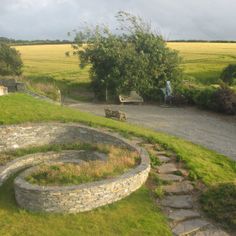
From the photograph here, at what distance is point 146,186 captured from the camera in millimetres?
12508

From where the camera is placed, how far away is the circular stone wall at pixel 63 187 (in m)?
10.9

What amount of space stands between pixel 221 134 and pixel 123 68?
11.9 m

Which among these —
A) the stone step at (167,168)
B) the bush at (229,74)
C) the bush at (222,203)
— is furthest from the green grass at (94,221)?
the bush at (229,74)

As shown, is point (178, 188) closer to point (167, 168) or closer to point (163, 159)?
point (167, 168)

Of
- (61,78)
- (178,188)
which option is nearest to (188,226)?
(178,188)

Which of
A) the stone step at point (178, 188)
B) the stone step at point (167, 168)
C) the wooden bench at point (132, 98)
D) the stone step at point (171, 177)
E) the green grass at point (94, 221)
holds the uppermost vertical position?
the stone step at point (167, 168)

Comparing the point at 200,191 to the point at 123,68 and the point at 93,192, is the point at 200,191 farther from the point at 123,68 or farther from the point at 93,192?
the point at 123,68

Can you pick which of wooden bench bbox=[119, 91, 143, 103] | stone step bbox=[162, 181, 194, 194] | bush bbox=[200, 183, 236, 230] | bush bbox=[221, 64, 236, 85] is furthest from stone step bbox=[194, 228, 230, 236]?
bush bbox=[221, 64, 236, 85]

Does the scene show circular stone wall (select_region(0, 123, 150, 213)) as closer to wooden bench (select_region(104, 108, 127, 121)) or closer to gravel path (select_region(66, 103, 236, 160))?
gravel path (select_region(66, 103, 236, 160))

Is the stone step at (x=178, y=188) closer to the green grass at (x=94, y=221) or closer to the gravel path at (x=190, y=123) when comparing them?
the green grass at (x=94, y=221)

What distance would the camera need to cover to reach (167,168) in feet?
44.8

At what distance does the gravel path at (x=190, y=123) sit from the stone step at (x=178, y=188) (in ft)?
12.3

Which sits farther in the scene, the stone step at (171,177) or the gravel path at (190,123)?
the gravel path at (190,123)

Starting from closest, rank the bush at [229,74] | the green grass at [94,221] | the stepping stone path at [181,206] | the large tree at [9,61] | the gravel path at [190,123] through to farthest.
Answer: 1. the green grass at [94,221]
2. the stepping stone path at [181,206]
3. the gravel path at [190,123]
4. the bush at [229,74]
5. the large tree at [9,61]
